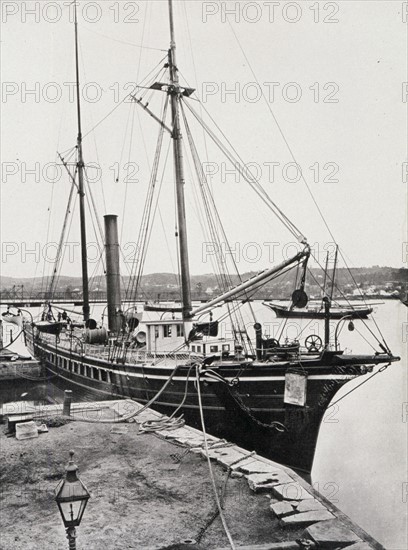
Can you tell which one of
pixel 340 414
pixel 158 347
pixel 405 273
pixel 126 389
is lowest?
pixel 340 414

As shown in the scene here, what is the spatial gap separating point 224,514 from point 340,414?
25.2 metres

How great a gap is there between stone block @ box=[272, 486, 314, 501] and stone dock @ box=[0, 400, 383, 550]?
2 centimetres

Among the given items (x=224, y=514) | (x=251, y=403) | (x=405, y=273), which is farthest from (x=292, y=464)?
(x=405, y=273)

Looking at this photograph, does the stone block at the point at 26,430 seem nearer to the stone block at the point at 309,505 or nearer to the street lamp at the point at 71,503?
the stone block at the point at 309,505

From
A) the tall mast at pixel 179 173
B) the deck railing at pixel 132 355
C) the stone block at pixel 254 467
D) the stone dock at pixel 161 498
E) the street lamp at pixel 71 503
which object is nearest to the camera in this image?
the street lamp at pixel 71 503

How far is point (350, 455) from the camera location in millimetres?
22516

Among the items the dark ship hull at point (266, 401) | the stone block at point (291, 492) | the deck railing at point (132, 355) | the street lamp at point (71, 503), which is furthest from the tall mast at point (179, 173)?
the street lamp at point (71, 503)

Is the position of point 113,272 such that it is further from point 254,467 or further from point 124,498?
point 124,498

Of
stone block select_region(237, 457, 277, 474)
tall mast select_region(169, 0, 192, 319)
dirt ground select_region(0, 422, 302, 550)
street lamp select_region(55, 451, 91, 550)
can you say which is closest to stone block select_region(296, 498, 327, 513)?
dirt ground select_region(0, 422, 302, 550)

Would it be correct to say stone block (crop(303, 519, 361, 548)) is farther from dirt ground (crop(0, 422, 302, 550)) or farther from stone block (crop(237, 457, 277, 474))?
stone block (crop(237, 457, 277, 474))

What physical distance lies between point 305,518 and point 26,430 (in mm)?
6959

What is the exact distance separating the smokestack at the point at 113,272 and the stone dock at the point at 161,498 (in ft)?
51.6

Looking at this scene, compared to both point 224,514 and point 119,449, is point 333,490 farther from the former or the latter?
point 224,514

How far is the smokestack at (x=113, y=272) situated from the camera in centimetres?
2680
